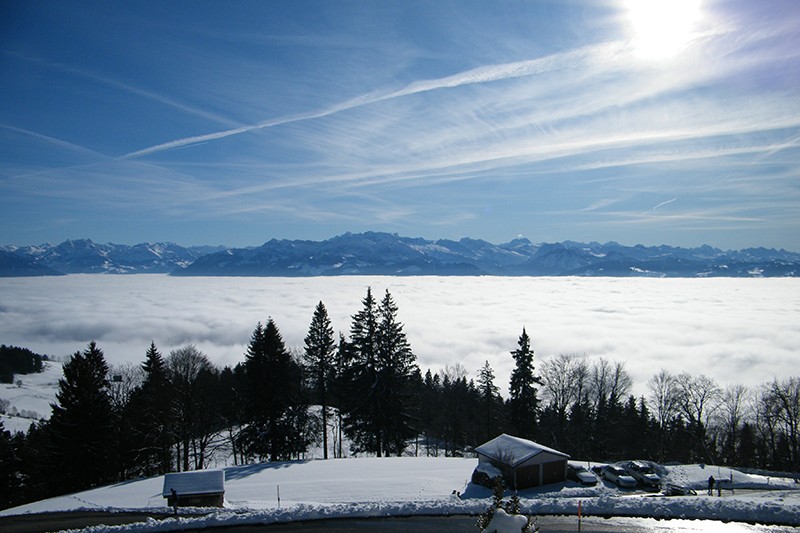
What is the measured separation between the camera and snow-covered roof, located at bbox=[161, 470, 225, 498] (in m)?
24.2

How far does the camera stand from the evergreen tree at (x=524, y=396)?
4756 cm

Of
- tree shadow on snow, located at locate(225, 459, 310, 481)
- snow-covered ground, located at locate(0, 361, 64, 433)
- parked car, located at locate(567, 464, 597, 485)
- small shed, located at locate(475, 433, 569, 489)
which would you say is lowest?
snow-covered ground, located at locate(0, 361, 64, 433)

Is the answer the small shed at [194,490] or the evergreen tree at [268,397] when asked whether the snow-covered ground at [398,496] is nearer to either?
the small shed at [194,490]

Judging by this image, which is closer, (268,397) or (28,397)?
(268,397)

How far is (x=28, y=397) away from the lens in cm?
11331

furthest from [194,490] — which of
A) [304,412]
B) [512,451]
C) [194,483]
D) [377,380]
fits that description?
[512,451]

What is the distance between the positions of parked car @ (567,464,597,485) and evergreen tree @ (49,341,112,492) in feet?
120

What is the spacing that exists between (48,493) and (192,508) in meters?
25.5

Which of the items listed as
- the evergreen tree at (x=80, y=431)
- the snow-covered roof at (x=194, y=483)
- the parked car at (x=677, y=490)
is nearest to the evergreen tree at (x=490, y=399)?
the parked car at (x=677, y=490)

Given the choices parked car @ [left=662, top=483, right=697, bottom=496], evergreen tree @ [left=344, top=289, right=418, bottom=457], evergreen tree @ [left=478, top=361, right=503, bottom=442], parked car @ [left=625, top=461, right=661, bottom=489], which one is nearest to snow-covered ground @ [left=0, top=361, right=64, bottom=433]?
evergreen tree @ [left=344, top=289, right=418, bottom=457]

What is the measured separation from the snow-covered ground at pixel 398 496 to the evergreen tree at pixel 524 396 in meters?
13.8

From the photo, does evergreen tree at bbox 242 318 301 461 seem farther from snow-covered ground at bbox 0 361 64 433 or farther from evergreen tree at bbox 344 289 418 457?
snow-covered ground at bbox 0 361 64 433

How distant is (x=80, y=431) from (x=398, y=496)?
1075 inches

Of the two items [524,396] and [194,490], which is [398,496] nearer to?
[194,490]
